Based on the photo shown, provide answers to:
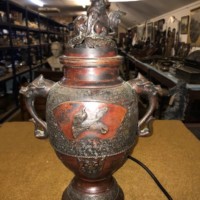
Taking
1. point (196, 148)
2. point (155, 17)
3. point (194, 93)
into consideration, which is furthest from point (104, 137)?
point (155, 17)

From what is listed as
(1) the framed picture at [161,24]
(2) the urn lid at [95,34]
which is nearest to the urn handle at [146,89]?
(2) the urn lid at [95,34]

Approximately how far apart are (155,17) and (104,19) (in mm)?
6087

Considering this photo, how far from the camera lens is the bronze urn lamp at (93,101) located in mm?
589

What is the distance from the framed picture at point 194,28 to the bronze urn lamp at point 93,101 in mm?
3005

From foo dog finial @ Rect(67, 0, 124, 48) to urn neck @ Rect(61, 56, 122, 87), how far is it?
0.04 m

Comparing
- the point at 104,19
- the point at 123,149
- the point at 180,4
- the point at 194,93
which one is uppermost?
the point at 180,4

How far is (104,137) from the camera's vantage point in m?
0.60

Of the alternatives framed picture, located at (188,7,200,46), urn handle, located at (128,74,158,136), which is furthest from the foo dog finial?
framed picture, located at (188,7,200,46)

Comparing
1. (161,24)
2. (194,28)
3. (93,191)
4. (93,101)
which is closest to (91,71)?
(93,101)

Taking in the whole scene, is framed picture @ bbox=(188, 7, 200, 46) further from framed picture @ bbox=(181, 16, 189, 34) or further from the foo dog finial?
the foo dog finial

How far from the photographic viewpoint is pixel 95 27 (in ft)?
2.10

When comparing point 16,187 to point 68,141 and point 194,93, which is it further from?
point 194,93

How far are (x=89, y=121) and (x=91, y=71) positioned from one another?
0.13 m

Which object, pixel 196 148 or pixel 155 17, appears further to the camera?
pixel 155 17
